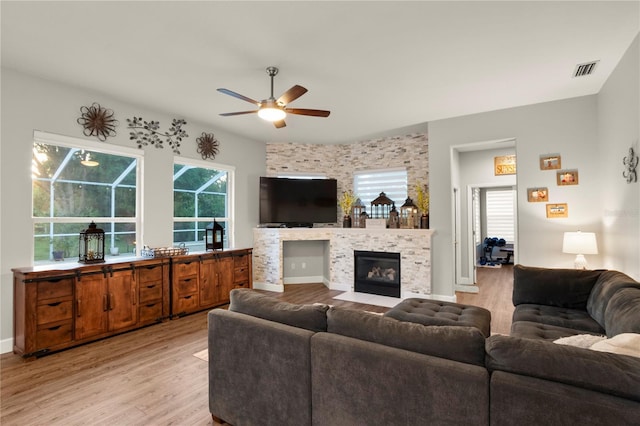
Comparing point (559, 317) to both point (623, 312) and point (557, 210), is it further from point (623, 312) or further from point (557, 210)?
point (557, 210)

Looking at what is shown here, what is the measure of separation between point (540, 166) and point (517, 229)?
96 centimetres

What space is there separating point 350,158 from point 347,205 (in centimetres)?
105

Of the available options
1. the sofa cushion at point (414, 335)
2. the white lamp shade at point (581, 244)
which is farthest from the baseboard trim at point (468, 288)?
the sofa cushion at point (414, 335)

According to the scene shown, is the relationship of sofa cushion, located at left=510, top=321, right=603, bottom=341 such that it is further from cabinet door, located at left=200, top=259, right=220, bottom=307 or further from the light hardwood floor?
cabinet door, located at left=200, top=259, right=220, bottom=307

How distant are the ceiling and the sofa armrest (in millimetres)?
2378

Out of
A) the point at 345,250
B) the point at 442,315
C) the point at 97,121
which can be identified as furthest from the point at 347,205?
the point at 97,121

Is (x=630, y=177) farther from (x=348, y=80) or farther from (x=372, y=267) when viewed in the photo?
(x=372, y=267)

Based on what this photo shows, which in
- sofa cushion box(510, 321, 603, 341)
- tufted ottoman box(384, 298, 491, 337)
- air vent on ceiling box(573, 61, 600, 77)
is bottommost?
sofa cushion box(510, 321, 603, 341)

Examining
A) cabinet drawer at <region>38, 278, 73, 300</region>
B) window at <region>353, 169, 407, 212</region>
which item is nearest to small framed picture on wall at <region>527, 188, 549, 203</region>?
window at <region>353, 169, 407, 212</region>

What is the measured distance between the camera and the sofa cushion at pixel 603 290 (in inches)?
101

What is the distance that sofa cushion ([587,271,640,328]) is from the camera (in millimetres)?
2568

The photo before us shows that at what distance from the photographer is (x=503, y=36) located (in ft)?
9.53

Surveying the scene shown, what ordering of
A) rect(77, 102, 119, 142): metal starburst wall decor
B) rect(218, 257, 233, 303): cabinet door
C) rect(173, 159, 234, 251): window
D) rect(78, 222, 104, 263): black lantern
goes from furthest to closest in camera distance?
1. rect(173, 159, 234, 251): window
2. rect(218, 257, 233, 303): cabinet door
3. rect(77, 102, 119, 142): metal starburst wall decor
4. rect(78, 222, 104, 263): black lantern

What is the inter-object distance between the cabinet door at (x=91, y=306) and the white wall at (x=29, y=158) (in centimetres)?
66
